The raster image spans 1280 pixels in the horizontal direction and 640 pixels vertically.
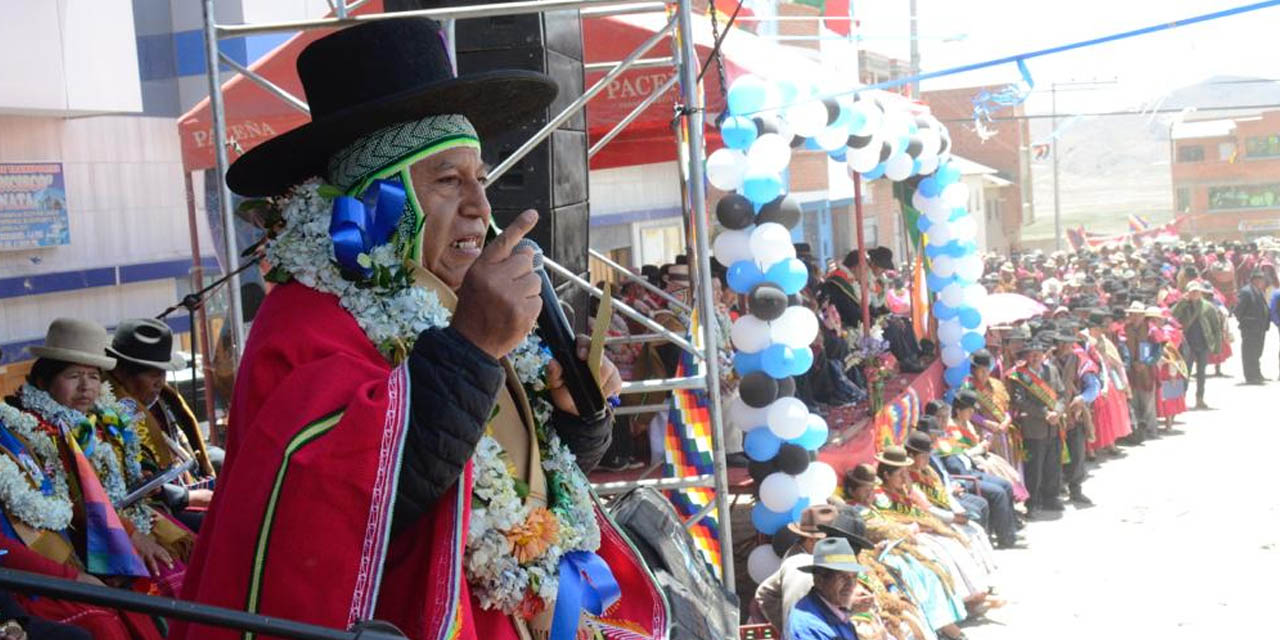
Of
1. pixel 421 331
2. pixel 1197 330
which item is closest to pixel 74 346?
pixel 421 331

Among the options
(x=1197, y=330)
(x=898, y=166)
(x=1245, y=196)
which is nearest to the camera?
(x=898, y=166)

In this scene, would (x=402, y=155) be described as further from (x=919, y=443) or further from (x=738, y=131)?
(x=919, y=443)

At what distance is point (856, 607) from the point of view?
6992 millimetres

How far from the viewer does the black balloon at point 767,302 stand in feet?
26.2

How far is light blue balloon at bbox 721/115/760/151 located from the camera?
314 inches

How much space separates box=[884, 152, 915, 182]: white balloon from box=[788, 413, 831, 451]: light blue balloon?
12.5ft

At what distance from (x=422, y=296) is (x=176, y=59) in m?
15.4

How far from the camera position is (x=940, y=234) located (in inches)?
530

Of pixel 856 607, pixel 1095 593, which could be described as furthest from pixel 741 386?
pixel 1095 593

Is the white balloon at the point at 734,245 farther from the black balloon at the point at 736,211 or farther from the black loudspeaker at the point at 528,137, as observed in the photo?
the black loudspeaker at the point at 528,137

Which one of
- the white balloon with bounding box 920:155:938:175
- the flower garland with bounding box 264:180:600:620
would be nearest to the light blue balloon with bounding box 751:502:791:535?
the white balloon with bounding box 920:155:938:175

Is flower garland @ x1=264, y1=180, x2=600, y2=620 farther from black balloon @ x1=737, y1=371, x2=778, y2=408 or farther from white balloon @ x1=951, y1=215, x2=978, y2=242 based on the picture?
white balloon @ x1=951, y1=215, x2=978, y2=242

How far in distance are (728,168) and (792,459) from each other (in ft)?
5.50

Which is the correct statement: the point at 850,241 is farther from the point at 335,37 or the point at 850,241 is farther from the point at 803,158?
the point at 335,37
